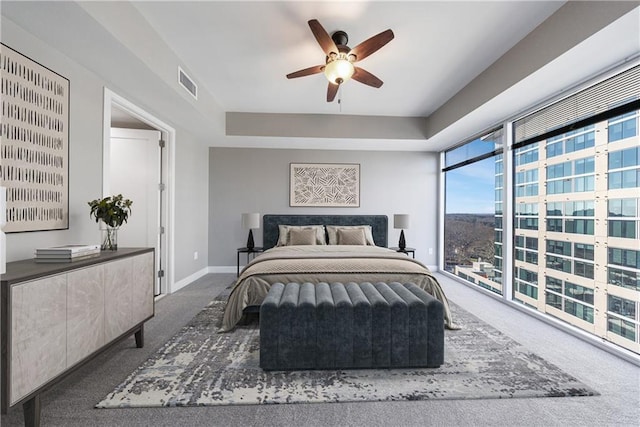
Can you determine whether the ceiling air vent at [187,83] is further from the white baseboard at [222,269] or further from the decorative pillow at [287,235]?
the white baseboard at [222,269]

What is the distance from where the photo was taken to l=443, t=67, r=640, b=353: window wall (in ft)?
8.23

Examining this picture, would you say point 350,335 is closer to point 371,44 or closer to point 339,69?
point 339,69

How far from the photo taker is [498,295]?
160 inches

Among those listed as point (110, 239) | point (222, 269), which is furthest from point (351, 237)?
point (110, 239)

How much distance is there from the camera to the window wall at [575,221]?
2.51m

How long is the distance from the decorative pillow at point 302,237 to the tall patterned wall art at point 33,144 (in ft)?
9.65

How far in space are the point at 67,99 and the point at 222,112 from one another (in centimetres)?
242

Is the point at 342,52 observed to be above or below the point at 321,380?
above

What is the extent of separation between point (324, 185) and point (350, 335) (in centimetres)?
374

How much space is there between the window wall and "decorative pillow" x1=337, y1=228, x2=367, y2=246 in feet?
6.28

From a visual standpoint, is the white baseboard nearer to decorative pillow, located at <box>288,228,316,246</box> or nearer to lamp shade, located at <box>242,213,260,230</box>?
lamp shade, located at <box>242,213,260,230</box>

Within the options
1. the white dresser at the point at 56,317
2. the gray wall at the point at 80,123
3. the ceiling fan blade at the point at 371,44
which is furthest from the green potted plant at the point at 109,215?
the ceiling fan blade at the point at 371,44

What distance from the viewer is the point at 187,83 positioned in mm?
3297

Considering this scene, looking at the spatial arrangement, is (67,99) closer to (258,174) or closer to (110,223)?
(110,223)
